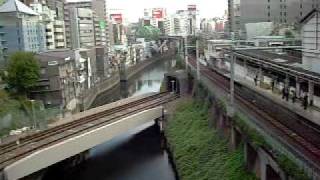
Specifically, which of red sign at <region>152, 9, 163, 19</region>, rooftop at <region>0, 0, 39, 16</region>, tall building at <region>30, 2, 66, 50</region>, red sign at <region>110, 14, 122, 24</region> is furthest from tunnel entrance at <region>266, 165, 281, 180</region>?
red sign at <region>152, 9, 163, 19</region>

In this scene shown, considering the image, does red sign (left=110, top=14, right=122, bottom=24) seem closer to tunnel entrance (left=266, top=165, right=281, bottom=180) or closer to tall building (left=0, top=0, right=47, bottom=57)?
tall building (left=0, top=0, right=47, bottom=57)

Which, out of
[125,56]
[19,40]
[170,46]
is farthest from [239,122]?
[170,46]

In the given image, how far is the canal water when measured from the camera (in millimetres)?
23516

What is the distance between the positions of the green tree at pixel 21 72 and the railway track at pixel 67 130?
7427 mm

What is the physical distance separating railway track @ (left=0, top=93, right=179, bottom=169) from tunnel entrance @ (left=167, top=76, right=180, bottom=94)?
4497mm

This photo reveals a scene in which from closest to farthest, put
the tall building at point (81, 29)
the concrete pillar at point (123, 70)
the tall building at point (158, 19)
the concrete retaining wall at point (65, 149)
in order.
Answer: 1. the concrete retaining wall at point (65, 149)
2. the tall building at point (81, 29)
3. the concrete pillar at point (123, 70)
4. the tall building at point (158, 19)

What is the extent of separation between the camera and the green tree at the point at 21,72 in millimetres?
33969

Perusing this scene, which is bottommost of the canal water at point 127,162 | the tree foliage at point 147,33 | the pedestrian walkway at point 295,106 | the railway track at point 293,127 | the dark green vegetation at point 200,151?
the canal water at point 127,162

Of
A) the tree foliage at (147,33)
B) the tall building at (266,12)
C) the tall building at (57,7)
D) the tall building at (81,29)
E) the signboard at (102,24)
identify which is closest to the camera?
the tall building at (266,12)

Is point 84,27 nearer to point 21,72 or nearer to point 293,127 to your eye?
point 21,72

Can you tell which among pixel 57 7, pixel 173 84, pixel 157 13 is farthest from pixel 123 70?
pixel 157 13

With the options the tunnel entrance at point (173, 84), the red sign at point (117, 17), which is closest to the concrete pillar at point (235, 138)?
the tunnel entrance at point (173, 84)

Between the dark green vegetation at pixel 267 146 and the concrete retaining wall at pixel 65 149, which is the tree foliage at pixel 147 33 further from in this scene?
→ the dark green vegetation at pixel 267 146

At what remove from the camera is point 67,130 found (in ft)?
82.3
